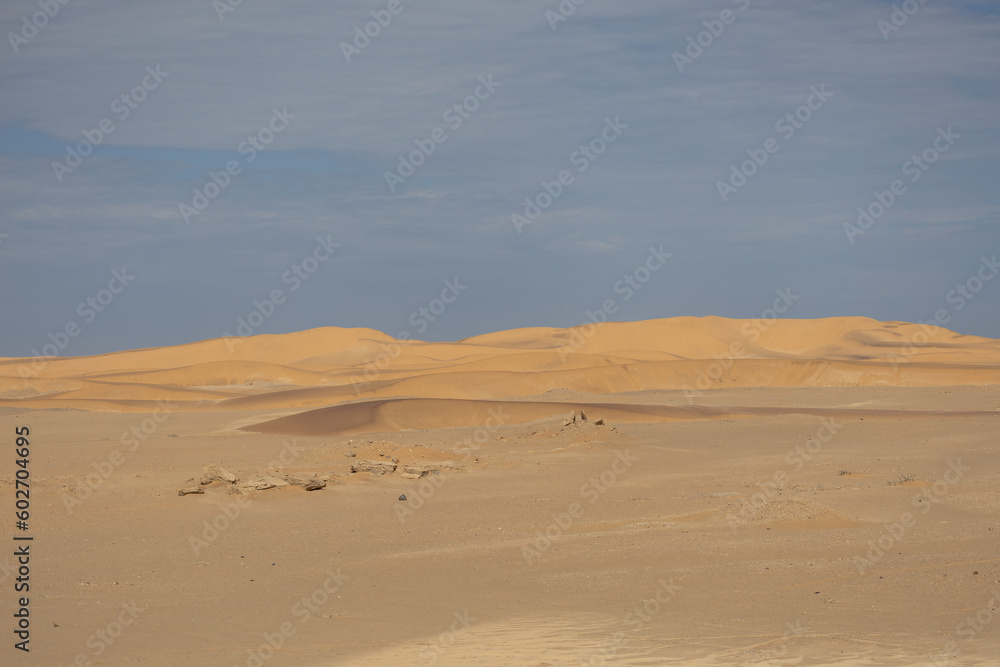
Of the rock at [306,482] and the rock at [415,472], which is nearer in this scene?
the rock at [306,482]

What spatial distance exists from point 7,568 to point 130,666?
15.7 feet

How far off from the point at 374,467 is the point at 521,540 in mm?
6677

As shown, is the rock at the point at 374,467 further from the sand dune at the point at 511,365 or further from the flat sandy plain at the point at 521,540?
the sand dune at the point at 511,365

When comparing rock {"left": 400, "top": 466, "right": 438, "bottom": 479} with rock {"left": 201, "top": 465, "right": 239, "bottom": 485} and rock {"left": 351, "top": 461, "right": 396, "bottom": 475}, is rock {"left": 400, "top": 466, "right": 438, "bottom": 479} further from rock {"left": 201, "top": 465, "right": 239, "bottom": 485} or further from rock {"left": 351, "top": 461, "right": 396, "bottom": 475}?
rock {"left": 201, "top": 465, "right": 239, "bottom": 485}

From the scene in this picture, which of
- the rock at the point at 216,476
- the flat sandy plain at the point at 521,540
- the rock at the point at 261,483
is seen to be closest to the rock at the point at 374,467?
the flat sandy plain at the point at 521,540

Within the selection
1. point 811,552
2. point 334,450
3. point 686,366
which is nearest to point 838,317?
point 686,366

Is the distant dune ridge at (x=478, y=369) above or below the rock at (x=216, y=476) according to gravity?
above

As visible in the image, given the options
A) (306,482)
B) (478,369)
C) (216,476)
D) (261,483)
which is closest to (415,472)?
(306,482)

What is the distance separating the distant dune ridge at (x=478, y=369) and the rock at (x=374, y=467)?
10194mm

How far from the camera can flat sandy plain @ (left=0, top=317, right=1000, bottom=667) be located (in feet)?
25.4

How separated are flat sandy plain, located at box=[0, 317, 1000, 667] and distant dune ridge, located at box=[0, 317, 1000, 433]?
244 inches

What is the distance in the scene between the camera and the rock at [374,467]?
727 inches

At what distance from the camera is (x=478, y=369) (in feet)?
204

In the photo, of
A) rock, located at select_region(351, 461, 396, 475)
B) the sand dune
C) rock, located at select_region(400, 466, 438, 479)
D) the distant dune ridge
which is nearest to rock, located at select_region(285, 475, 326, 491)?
rock, located at select_region(351, 461, 396, 475)
